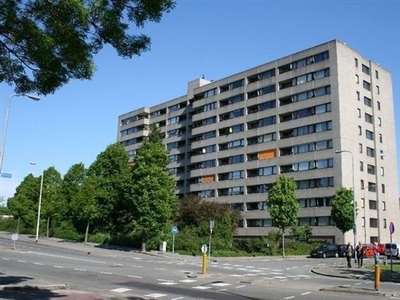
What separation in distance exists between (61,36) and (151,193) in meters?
33.6

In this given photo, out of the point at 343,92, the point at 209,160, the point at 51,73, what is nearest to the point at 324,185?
the point at 343,92

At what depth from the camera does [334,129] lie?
63.0 m

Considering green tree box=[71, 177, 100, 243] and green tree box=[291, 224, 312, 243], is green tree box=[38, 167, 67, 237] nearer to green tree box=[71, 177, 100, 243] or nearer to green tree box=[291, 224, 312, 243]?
green tree box=[71, 177, 100, 243]

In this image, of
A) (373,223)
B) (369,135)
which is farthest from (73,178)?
(369,135)

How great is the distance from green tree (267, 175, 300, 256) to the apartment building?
8.74 m

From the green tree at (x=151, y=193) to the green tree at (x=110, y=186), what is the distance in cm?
895

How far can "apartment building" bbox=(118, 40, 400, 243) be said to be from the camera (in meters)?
62.8

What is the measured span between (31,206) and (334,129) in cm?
4513

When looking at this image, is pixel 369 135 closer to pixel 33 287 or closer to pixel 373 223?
→ pixel 373 223

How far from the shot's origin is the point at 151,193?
41344 millimetres

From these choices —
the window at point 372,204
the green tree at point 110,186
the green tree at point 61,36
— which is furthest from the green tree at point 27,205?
the green tree at point 61,36

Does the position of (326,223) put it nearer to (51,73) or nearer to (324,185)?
(324,185)

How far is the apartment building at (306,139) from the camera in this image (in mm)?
62812

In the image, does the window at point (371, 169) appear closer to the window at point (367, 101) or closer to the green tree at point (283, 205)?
the window at point (367, 101)
